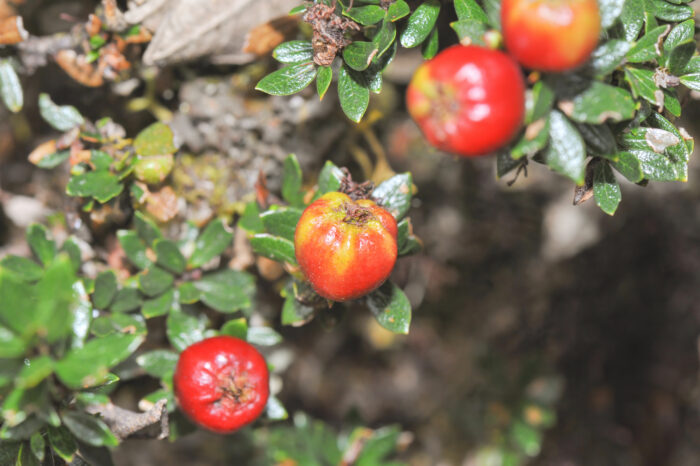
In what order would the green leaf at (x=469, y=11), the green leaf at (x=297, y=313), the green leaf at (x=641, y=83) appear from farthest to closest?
the green leaf at (x=297, y=313) → the green leaf at (x=469, y=11) → the green leaf at (x=641, y=83)

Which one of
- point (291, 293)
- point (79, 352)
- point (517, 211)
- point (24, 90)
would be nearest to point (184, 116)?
point (24, 90)

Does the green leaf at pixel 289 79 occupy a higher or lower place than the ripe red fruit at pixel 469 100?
lower

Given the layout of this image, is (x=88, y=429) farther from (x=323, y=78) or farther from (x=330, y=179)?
(x=323, y=78)

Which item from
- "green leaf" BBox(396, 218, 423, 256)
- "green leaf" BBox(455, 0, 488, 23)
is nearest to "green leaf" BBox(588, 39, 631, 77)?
"green leaf" BBox(455, 0, 488, 23)

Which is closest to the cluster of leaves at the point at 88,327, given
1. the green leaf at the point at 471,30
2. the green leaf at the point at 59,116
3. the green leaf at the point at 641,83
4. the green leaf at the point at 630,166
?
the green leaf at the point at 59,116

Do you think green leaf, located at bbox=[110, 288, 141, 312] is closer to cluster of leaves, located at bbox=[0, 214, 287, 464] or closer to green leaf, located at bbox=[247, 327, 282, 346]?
cluster of leaves, located at bbox=[0, 214, 287, 464]

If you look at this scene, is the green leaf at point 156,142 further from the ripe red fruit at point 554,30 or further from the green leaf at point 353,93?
the ripe red fruit at point 554,30

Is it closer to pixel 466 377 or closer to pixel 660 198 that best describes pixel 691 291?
pixel 660 198
